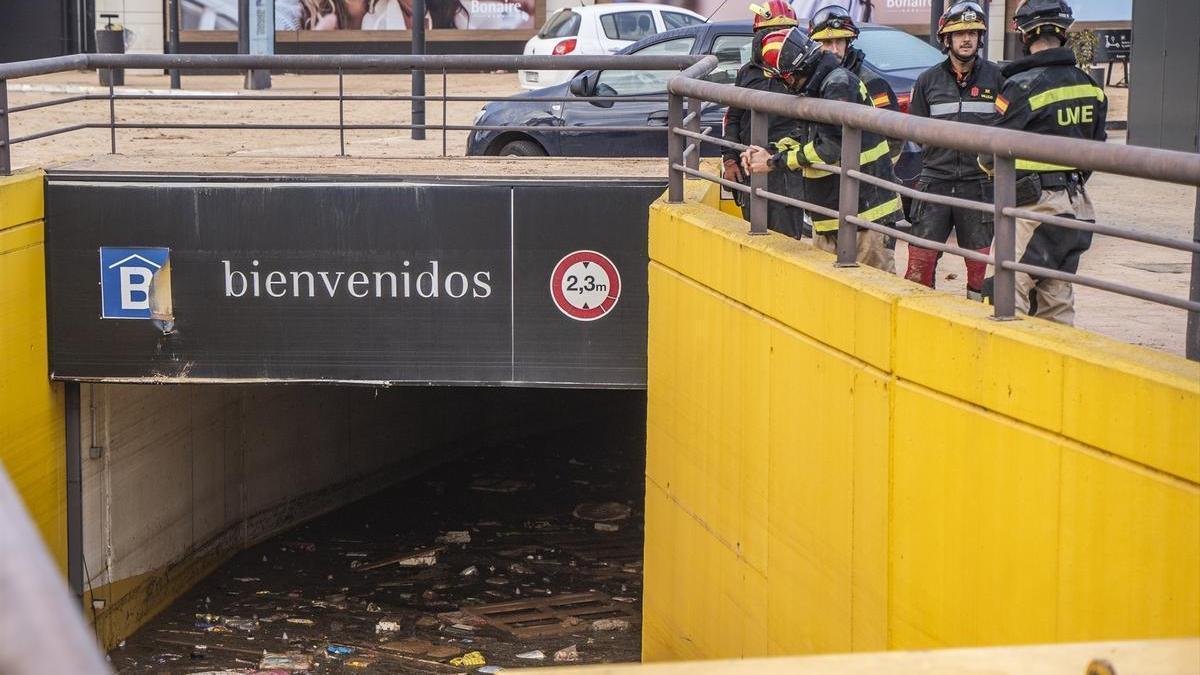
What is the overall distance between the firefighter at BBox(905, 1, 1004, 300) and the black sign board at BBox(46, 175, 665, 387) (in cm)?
329

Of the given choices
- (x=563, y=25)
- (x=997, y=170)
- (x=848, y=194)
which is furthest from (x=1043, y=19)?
(x=563, y=25)

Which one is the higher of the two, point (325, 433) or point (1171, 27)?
point (1171, 27)

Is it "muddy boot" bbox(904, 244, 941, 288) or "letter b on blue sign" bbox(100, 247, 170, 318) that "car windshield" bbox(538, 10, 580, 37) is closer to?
"letter b on blue sign" bbox(100, 247, 170, 318)

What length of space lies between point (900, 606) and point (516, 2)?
2345 centimetres

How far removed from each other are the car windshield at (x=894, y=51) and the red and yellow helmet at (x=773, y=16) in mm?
4835

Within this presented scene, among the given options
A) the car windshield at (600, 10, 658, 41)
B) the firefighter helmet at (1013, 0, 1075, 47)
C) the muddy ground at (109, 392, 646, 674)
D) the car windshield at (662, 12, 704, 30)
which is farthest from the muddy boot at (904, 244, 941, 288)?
the car windshield at (662, 12, 704, 30)

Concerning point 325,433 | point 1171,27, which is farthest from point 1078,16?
point 325,433

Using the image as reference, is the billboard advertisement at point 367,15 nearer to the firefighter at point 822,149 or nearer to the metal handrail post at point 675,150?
the metal handrail post at point 675,150

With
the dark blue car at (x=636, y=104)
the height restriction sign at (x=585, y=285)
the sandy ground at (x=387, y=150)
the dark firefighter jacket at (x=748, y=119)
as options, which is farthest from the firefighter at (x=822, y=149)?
the dark blue car at (x=636, y=104)

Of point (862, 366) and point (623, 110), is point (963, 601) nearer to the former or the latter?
point (862, 366)

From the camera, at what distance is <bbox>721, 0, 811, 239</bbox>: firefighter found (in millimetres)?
8305

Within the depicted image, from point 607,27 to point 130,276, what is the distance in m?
11.7

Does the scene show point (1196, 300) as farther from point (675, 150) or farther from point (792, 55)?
point (675, 150)

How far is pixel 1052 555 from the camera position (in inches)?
184
